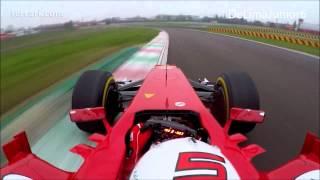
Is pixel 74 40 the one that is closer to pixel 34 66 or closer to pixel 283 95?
pixel 34 66

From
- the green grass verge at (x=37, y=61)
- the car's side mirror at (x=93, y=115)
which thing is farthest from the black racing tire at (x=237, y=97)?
the green grass verge at (x=37, y=61)

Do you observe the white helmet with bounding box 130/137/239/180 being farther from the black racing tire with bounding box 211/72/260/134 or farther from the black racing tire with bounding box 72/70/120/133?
the black racing tire with bounding box 72/70/120/133

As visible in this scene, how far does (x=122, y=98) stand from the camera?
577cm

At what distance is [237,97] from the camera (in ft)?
15.2

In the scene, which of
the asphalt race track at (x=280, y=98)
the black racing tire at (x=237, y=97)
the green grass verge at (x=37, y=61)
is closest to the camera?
the black racing tire at (x=237, y=97)

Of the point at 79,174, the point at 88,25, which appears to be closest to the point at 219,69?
the point at 79,174

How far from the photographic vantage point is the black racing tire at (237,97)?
4.63m

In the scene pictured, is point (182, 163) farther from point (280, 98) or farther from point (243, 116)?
point (280, 98)

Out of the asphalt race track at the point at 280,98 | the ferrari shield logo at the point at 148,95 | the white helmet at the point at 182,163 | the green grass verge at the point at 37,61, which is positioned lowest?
the green grass verge at the point at 37,61

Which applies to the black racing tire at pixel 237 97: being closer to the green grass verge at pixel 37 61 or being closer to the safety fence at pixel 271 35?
the green grass verge at pixel 37 61

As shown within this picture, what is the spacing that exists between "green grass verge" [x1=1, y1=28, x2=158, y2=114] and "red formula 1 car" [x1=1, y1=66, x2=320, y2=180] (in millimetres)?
8886

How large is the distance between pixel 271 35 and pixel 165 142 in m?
28.9

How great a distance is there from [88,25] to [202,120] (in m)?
53.6

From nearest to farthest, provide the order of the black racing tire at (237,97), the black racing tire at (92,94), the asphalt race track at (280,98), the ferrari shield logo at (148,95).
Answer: the ferrari shield logo at (148,95), the black racing tire at (237,97), the black racing tire at (92,94), the asphalt race track at (280,98)
